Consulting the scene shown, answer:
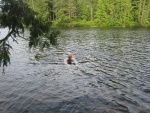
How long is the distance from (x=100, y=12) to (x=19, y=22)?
291 feet

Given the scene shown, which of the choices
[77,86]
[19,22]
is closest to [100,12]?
[77,86]

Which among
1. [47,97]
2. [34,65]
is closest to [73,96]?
[47,97]

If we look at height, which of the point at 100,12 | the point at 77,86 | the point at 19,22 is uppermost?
the point at 100,12

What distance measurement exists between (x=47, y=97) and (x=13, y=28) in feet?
21.1

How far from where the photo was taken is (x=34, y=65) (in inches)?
1016

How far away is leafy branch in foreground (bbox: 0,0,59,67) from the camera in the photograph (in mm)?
11125

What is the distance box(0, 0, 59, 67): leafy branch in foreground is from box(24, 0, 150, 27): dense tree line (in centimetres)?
8111

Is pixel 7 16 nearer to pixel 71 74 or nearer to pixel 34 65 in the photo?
pixel 71 74

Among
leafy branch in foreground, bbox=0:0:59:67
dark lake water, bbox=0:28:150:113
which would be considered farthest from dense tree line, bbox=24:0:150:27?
leafy branch in foreground, bbox=0:0:59:67

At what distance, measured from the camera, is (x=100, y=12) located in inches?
3809

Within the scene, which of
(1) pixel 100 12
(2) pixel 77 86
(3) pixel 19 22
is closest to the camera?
(3) pixel 19 22

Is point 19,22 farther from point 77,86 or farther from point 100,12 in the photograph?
point 100,12

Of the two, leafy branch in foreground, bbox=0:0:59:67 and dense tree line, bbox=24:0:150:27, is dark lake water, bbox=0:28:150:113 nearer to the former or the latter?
leafy branch in foreground, bbox=0:0:59:67

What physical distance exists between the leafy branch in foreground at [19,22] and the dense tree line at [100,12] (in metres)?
81.1
